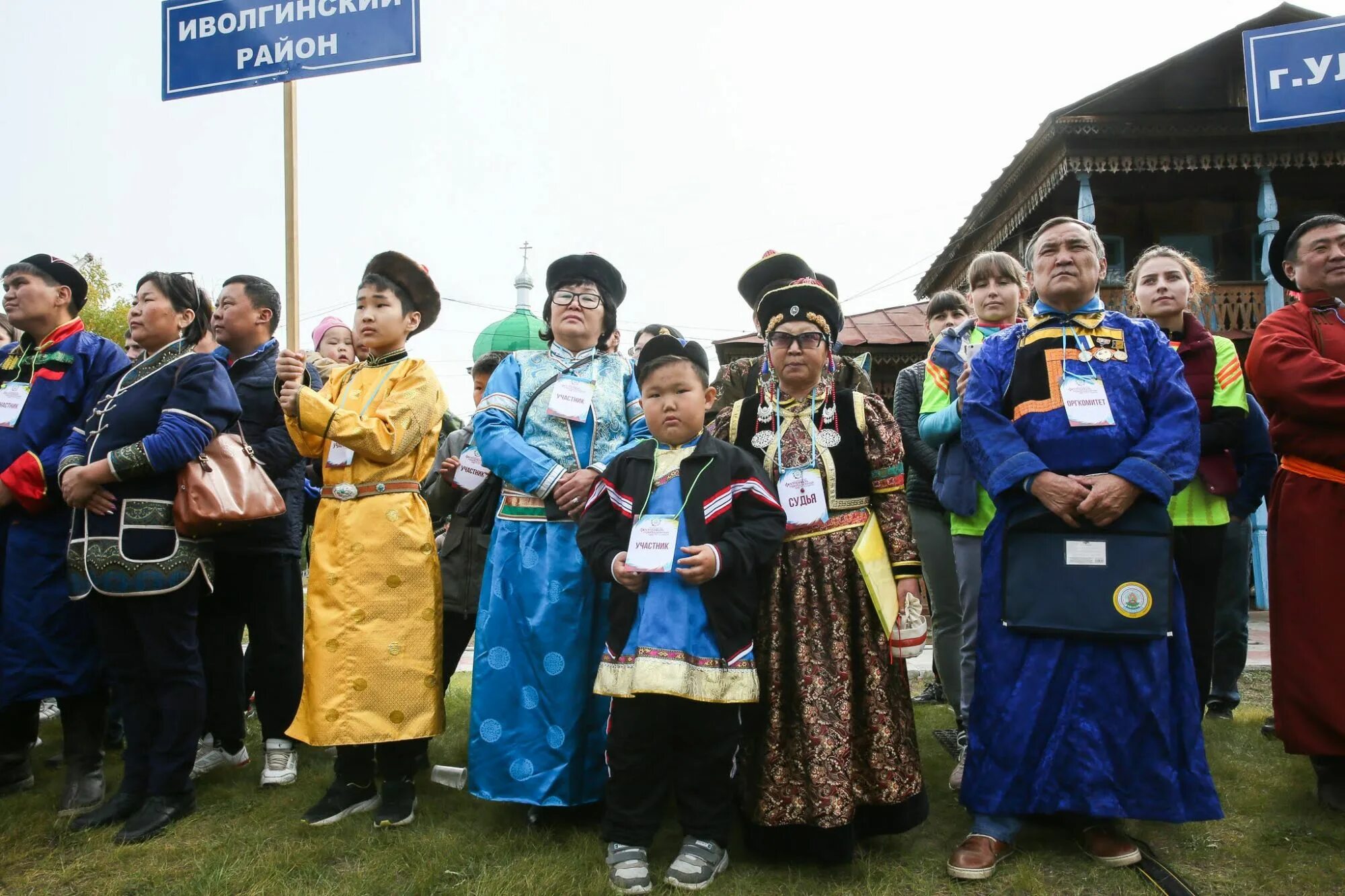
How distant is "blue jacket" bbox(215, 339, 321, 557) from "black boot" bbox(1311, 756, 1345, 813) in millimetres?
3929

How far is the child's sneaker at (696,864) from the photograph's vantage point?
2572mm

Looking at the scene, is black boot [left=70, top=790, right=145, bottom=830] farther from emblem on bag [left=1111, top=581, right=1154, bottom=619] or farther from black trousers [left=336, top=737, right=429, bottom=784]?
emblem on bag [left=1111, top=581, right=1154, bottom=619]

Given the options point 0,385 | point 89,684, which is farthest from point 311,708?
point 0,385

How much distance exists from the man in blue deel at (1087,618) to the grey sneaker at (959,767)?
1.86ft

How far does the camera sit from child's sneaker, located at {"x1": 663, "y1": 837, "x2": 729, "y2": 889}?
2.57 m

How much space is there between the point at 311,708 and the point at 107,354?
185cm

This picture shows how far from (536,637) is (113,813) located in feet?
5.20

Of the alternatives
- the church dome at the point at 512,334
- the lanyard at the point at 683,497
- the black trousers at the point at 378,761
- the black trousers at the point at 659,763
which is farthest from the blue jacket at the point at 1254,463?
the church dome at the point at 512,334

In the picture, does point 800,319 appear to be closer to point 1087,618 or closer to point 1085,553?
point 1085,553

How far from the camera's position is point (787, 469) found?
297 cm

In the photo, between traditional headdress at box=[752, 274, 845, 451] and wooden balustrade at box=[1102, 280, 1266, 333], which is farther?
wooden balustrade at box=[1102, 280, 1266, 333]

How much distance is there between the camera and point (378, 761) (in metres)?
Answer: 3.21

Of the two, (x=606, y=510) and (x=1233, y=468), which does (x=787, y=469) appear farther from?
(x=1233, y=468)

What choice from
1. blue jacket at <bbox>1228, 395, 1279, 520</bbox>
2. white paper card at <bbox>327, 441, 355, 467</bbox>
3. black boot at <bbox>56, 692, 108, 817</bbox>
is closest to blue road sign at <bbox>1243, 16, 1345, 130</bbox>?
blue jacket at <bbox>1228, 395, 1279, 520</bbox>
